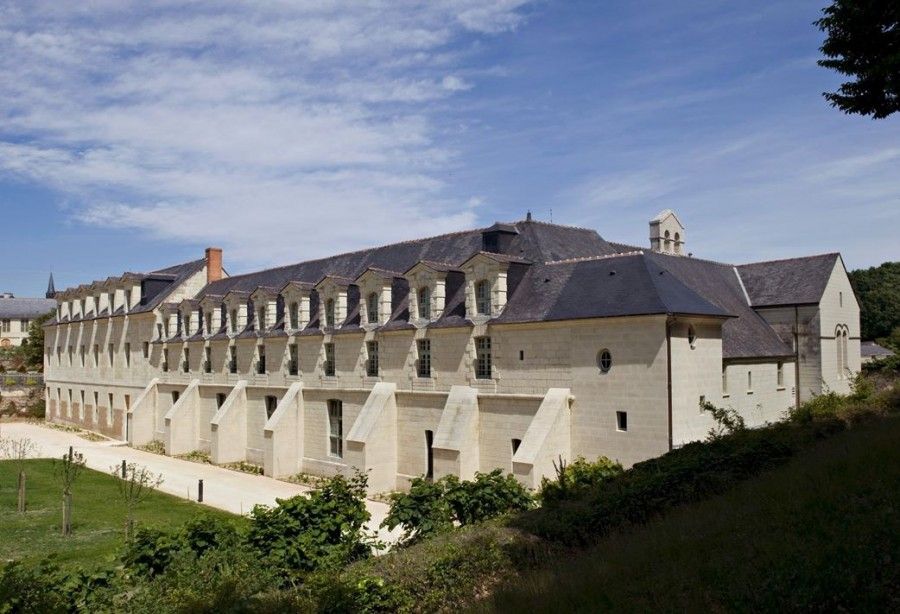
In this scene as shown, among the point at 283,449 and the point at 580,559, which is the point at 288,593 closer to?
the point at 580,559

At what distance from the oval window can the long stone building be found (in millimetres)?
30

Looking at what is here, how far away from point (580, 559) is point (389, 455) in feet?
53.5

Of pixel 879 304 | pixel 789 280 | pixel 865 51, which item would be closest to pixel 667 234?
pixel 789 280

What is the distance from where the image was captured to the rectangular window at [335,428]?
28125 millimetres

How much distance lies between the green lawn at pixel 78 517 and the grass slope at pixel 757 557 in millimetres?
7412

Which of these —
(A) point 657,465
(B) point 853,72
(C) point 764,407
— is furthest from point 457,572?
(C) point 764,407

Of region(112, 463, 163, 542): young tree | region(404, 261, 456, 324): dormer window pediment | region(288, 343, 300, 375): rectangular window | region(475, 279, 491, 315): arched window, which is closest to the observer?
region(112, 463, 163, 542): young tree

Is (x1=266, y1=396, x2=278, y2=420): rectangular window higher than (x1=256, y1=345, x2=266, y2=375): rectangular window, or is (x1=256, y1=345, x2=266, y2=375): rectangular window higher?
(x1=256, y1=345, x2=266, y2=375): rectangular window

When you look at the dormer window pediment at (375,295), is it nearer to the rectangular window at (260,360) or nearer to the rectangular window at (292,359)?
the rectangular window at (292,359)

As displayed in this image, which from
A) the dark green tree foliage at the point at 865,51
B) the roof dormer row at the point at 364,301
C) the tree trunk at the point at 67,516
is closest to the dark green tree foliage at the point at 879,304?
the roof dormer row at the point at 364,301


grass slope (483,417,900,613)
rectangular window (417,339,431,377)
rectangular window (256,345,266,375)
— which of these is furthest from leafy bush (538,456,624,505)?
rectangular window (256,345,266,375)

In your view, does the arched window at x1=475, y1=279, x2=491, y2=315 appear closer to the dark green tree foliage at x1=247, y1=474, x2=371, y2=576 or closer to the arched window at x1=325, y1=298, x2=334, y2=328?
the arched window at x1=325, y1=298, x2=334, y2=328

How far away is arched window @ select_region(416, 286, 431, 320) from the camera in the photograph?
81.8ft

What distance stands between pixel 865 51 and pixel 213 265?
38479 mm
